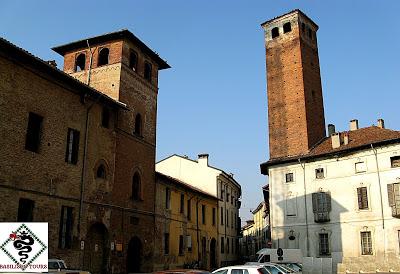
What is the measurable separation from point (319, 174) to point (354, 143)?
3.72 metres

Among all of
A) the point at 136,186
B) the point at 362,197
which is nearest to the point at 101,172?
the point at 136,186

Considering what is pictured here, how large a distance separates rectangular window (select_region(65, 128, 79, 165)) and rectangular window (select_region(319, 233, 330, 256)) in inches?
829

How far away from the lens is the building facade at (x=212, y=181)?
4472 centimetres

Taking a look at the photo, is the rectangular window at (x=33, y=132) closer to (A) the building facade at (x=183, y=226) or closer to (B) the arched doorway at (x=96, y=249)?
(B) the arched doorway at (x=96, y=249)

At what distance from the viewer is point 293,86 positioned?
129ft

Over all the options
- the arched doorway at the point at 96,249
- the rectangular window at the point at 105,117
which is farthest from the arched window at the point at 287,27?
the arched doorway at the point at 96,249

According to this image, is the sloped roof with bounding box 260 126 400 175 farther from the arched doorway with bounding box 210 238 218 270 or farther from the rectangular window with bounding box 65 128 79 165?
the rectangular window with bounding box 65 128 79 165

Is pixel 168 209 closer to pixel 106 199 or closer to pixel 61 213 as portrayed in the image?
pixel 106 199

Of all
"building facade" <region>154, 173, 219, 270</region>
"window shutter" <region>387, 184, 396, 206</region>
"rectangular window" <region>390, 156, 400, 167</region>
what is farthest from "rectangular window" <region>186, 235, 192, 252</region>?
"rectangular window" <region>390, 156, 400, 167</region>

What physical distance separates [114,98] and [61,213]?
846 centimetres

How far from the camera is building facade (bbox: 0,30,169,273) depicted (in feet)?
59.6

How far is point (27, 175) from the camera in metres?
18.2

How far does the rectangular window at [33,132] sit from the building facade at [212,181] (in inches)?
1060

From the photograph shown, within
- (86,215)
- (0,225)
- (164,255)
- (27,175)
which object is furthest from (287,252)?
(0,225)
